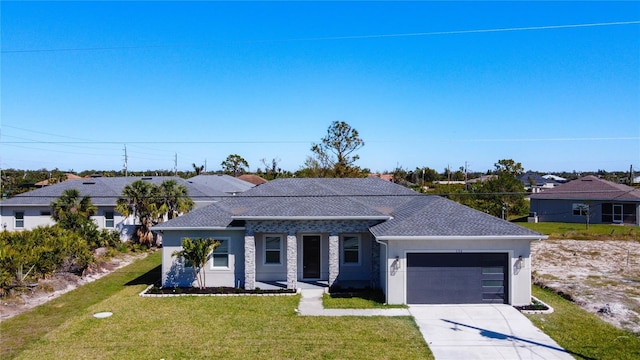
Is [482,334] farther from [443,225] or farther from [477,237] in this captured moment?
[443,225]

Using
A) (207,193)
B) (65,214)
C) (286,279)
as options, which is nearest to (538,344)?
(286,279)

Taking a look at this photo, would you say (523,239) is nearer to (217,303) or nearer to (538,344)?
(538,344)

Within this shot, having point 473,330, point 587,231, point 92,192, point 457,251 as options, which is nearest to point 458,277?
point 457,251

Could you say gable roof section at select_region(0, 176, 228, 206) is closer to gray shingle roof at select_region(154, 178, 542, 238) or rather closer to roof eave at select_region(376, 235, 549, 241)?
gray shingle roof at select_region(154, 178, 542, 238)

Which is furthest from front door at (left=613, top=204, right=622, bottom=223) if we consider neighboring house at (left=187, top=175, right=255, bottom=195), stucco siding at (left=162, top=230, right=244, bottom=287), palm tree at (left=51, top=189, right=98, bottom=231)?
palm tree at (left=51, top=189, right=98, bottom=231)

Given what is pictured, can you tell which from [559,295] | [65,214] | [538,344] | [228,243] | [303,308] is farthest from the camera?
[65,214]

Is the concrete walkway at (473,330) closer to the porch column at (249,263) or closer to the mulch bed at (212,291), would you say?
the mulch bed at (212,291)
